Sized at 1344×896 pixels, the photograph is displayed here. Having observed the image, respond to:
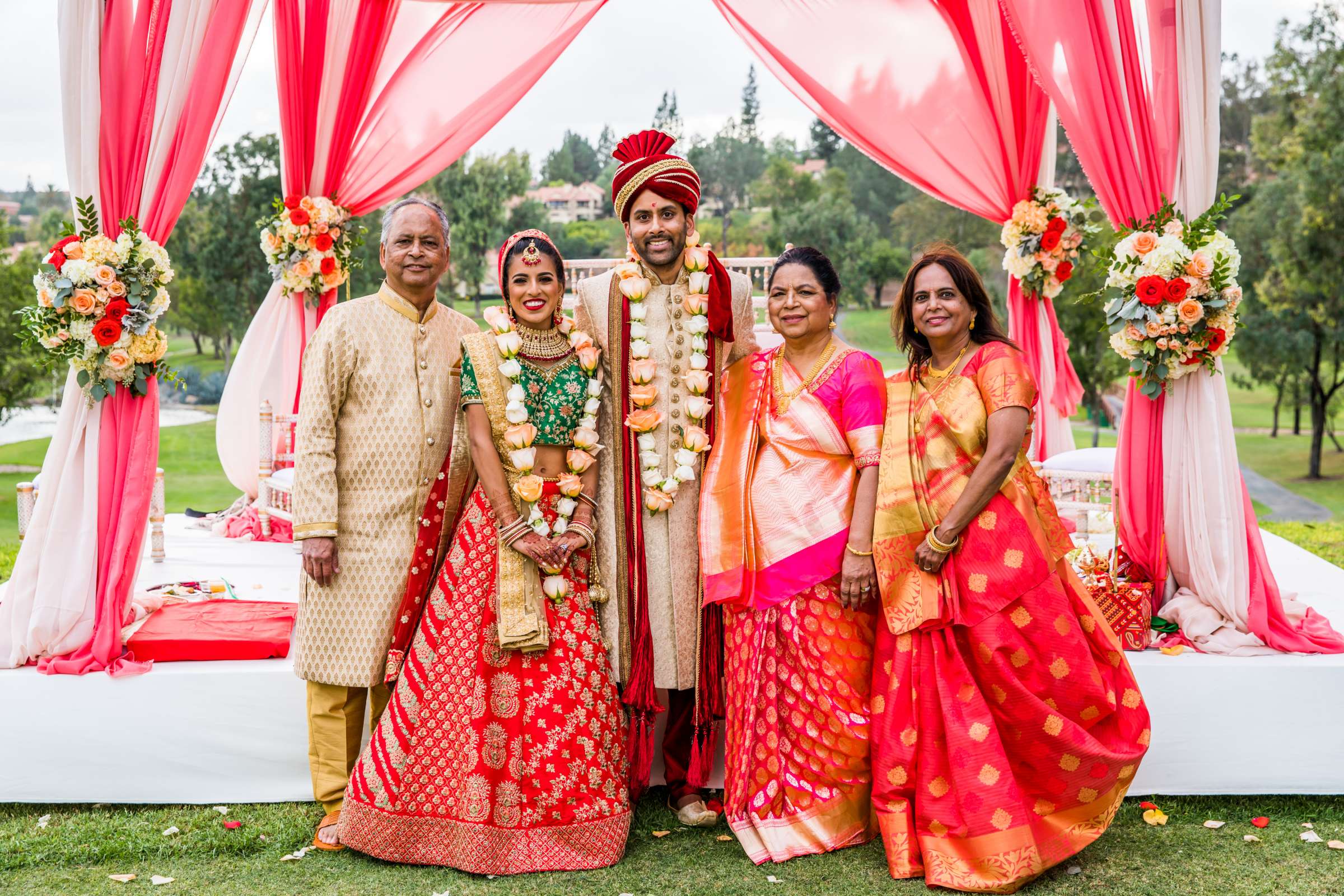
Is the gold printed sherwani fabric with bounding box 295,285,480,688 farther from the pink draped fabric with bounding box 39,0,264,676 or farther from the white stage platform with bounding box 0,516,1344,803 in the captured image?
the pink draped fabric with bounding box 39,0,264,676

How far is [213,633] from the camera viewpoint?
369cm

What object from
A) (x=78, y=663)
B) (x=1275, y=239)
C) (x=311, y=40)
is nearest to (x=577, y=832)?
(x=78, y=663)

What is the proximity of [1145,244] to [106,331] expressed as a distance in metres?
3.39

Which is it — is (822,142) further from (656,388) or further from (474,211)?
(656,388)

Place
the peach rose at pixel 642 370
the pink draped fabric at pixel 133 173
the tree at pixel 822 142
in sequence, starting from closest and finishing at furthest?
the peach rose at pixel 642 370 < the pink draped fabric at pixel 133 173 < the tree at pixel 822 142

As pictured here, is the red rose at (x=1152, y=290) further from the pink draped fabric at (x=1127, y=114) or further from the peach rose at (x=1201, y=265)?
the pink draped fabric at (x=1127, y=114)

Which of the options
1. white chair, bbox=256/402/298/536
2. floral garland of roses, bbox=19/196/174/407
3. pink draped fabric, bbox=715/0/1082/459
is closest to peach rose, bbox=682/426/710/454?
floral garland of roses, bbox=19/196/174/407

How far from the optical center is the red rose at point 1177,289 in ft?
11.6

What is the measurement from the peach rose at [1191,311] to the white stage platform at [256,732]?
1114 millimetres

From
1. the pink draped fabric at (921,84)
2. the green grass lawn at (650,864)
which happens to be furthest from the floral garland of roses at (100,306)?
the pink draped fabric at (921,84)

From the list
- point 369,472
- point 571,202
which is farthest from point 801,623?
point 571,202

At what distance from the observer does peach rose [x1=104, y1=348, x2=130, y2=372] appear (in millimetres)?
3420

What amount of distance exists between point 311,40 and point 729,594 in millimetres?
3706

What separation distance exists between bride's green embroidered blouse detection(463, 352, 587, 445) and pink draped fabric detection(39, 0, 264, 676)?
4.18 ft
